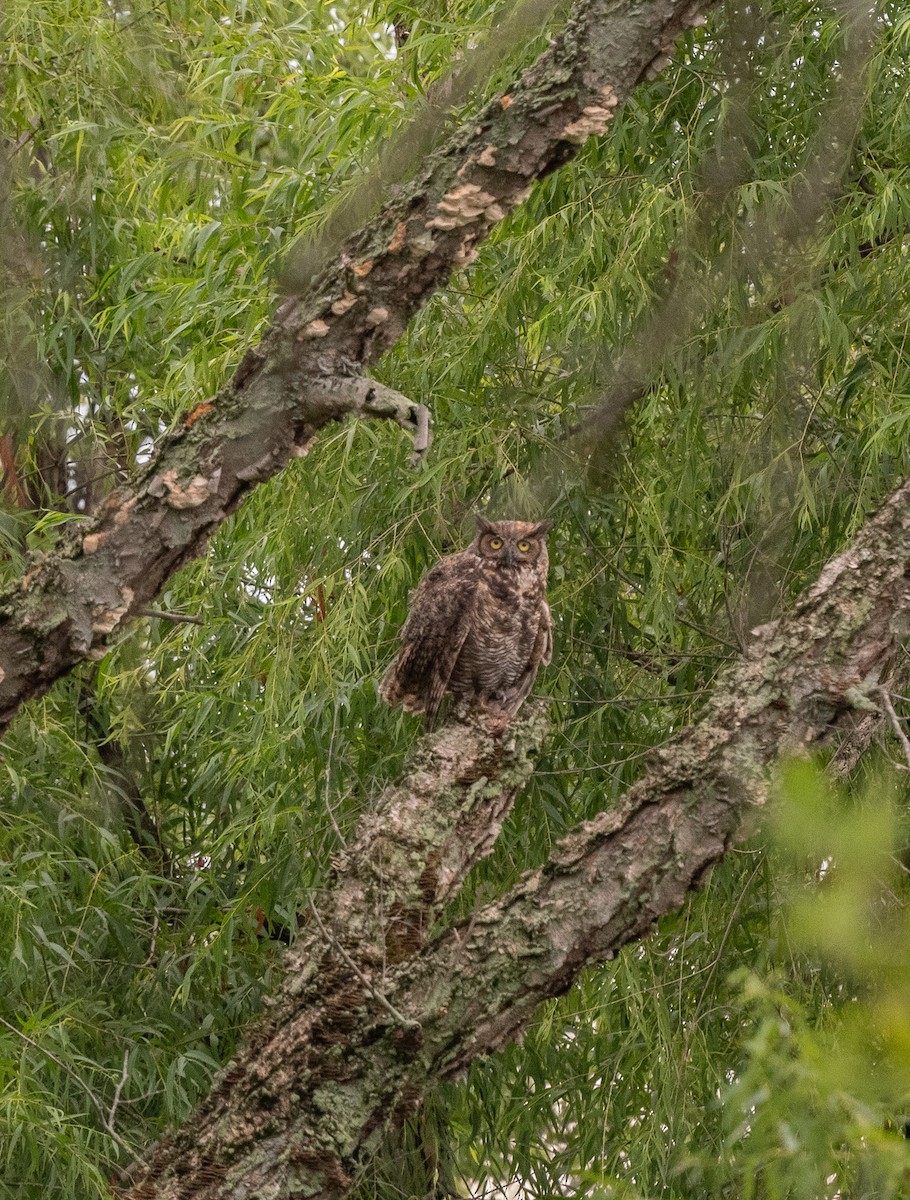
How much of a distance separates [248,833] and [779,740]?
140cm

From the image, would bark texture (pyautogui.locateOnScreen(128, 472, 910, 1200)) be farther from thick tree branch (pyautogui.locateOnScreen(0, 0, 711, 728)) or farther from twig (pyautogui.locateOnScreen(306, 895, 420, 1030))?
thick tree branch (pyautogui.locateOnScreen(0, 0, 711, 728))

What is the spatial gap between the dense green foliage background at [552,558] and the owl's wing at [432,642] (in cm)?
14

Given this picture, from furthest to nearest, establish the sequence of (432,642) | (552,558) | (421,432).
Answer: (552,558) → (432,642) → (421,432)

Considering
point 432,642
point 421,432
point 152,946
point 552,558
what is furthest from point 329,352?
point 152,946

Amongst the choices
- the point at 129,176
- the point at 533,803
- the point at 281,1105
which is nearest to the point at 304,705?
the point at 533,803

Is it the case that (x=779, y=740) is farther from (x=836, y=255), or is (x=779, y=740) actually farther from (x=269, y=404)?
(x=836, y=255)

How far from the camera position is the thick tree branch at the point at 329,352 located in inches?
61.1

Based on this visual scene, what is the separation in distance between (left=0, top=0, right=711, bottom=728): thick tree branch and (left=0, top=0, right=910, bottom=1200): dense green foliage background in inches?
23.7

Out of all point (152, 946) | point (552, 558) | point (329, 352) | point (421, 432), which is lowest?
point (152, 946)

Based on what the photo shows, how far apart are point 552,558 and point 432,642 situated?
450mm

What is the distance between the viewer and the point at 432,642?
2176 mm

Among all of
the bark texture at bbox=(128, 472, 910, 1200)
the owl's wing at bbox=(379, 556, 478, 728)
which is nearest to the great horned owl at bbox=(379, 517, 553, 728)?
the owl's wing at bbox=(379, 556, 478, 728)

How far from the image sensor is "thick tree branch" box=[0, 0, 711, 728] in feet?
5.09

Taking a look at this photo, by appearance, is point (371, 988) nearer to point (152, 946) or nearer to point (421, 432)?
point (421, 432)
